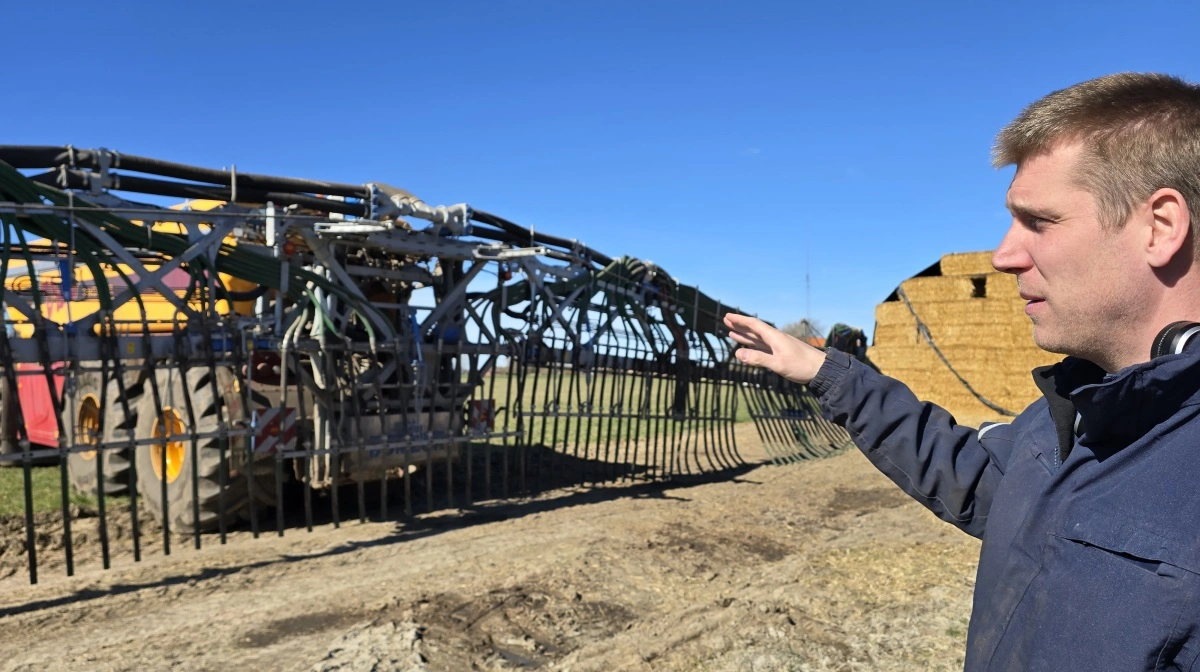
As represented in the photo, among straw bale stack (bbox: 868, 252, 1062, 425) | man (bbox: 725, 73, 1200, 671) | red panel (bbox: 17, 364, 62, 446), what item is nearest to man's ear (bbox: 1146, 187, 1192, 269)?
man (bbox: 725, 73, 1200, 671)

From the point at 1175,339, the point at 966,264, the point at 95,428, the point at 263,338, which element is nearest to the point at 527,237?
the point at 263,338

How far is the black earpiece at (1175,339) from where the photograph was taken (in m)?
1.03

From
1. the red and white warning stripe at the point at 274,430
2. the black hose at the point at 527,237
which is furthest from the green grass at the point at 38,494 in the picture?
the black hose at the point at 527,237

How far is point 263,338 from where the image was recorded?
643 centimetres

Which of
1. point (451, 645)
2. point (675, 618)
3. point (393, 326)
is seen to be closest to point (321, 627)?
point (451, 645)

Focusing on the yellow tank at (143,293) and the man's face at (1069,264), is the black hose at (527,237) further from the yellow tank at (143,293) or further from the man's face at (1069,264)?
the man's face at (1069,264)

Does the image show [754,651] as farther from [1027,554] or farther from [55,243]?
[55,243]

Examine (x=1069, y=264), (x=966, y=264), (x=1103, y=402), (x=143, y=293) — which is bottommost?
(x=1103, y=402)

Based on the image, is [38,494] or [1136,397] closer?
[1136,397]

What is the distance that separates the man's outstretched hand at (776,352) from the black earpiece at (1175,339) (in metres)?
0.79

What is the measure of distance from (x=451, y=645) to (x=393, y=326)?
4.03m

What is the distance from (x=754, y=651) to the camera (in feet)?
13.3

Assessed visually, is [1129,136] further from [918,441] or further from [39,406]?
[39,406]

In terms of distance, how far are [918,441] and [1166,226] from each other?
737mm
